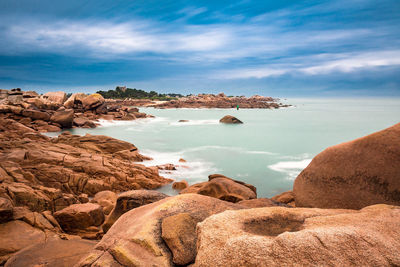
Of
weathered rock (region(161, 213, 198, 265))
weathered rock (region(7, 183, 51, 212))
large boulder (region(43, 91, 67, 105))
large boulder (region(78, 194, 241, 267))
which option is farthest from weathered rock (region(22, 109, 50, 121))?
weathered rock (region(161, 213, 198, 265))

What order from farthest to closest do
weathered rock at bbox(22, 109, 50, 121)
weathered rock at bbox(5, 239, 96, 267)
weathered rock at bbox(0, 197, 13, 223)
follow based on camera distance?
weathered rock at bbox(22, 109, 50, 121) → weathered rock at bbox(0, 197, 13, 223) → weathered rock at bbox(5, 239, 96, 267)

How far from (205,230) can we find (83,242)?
2.72m

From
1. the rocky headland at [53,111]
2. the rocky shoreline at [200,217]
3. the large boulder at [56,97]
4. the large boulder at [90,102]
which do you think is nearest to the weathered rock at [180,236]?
the rocky shoreline at [200,217]

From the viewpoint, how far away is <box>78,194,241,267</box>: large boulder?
3.12 m

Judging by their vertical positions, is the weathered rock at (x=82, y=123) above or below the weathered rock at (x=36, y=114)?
below

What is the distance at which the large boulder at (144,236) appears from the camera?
10.3 ft

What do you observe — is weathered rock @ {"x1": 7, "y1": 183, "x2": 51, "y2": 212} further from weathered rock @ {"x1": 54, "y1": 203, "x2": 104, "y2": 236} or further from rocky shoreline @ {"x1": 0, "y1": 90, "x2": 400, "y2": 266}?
weathered rock @ {"x1": 54, "y1": 203, "x2": 104, "y2": 236}

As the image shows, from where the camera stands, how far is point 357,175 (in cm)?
536

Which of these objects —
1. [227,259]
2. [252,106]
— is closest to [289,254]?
[227,259]

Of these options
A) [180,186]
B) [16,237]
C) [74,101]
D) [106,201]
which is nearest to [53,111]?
[74,101]

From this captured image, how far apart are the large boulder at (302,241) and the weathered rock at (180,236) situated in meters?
0.27

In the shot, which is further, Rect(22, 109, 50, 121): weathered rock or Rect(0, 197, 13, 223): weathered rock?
Rect(22, 109, 50, 121): weathered rock

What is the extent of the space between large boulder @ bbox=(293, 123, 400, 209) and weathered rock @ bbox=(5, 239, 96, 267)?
15.5ft

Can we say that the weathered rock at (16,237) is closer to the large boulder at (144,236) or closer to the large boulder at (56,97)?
the large boulder at (144,236)
